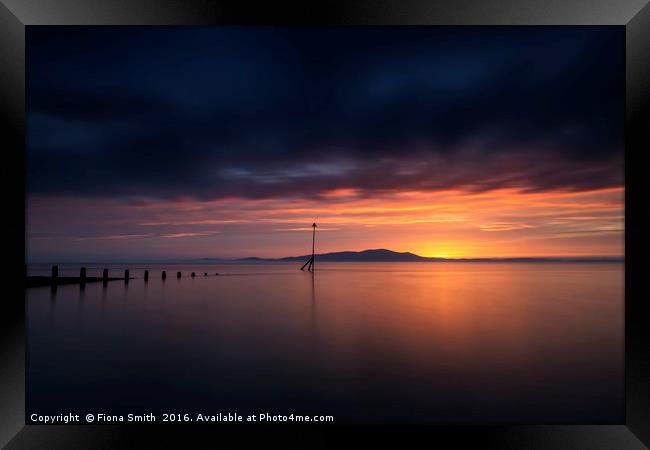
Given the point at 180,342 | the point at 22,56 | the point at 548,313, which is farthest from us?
the point at 548,313

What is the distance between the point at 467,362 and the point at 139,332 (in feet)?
17.2

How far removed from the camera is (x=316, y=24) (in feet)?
7.89

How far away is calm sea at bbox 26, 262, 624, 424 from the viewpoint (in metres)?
3.90

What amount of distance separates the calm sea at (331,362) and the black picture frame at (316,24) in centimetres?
153

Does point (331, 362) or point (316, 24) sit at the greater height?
point (316, 24)

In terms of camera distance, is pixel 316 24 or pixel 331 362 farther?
pixel 331 362

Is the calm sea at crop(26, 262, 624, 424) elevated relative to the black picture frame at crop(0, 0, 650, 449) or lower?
lower

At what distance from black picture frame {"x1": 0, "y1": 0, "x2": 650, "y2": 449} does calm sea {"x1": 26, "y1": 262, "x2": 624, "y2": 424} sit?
153cm

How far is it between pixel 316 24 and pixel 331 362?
4.02 meters

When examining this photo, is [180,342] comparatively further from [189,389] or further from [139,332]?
[189,389]

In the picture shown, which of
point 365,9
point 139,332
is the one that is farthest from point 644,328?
point 139,332

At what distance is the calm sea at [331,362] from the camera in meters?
3.90

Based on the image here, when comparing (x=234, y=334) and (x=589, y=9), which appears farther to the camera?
(x=234, y=334)

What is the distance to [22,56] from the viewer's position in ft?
7.82
